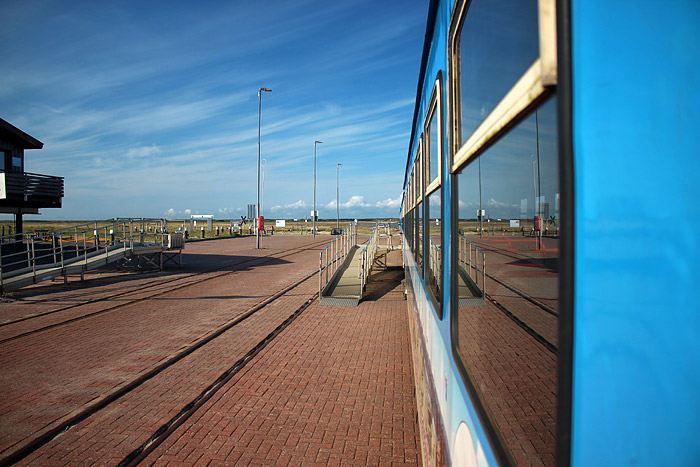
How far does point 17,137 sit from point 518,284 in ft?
85.7

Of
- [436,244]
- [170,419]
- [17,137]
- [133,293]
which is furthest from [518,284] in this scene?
[17,137]

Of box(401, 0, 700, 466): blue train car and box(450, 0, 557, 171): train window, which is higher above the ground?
box(450, 0, 557, 171): train window

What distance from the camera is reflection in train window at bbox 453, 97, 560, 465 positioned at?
86cm

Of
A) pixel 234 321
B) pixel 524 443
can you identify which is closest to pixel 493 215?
pixel 524 443

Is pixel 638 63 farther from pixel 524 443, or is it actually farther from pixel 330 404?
pixel 330 404

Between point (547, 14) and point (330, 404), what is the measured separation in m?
4.59

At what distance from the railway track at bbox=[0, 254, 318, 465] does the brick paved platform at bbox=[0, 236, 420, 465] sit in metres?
0.03

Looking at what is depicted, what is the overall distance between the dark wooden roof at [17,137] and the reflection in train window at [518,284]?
2505cm

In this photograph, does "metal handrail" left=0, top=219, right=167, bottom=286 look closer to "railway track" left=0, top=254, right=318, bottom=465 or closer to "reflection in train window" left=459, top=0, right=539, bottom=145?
"railway track" left=0, top=254, right=318, bottom=465

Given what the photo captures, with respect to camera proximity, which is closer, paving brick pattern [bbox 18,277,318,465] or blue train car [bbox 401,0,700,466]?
blue train car [bbox 401,0,700,466]

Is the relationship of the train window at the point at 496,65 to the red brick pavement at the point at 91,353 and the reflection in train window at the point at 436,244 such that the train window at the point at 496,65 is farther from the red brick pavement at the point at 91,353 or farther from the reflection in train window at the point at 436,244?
the red brick pavement at the point at 91,353

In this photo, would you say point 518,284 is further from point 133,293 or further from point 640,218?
point 133,293

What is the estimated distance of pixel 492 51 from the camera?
1153 millimetres

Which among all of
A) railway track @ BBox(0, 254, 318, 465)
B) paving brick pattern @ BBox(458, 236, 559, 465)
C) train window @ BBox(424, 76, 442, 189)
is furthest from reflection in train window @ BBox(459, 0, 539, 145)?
railway track @ BBox(0, 254, 318, 465)
